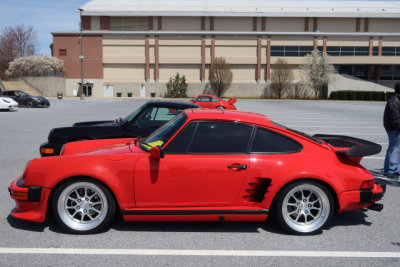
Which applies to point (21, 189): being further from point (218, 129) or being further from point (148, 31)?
point (148, 31)

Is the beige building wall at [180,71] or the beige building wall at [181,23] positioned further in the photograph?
the beige building wall at [180,71]

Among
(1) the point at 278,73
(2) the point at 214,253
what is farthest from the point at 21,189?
(1) the point at 278,73

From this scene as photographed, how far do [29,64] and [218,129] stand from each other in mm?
61059

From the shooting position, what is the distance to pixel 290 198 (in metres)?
4.07

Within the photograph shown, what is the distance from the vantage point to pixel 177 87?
56094mm

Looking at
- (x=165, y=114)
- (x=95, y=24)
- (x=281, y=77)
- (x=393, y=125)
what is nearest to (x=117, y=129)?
(x=165, y=114)

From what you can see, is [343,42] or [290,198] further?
[343,42]

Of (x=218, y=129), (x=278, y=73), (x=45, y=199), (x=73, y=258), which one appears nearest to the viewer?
(x=73, y=258)

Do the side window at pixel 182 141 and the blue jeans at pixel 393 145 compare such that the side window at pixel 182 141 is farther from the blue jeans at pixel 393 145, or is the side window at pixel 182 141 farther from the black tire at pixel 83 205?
the blue jeans at pixel 393 145

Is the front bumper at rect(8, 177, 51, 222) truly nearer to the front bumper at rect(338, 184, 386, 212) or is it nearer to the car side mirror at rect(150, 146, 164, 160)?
the car side mirror at rect(150, 146, 164, 160)

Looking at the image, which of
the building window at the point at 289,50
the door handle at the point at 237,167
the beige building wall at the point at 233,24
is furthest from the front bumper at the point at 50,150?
the building window at the point at 289,50

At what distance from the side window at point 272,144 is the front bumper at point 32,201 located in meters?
2.39

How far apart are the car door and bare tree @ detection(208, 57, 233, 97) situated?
5356 cm

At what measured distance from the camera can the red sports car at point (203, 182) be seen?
12.7ft
